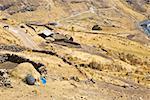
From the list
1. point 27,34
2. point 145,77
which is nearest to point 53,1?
point 27,34

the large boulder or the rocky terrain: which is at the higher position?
the large boulder

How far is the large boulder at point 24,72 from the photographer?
41.4 metres

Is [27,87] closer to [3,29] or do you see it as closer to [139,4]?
[3,29]

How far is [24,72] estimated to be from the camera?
138 feet

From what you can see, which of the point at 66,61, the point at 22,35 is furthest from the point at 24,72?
the point at 22,35

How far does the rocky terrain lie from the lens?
134ft

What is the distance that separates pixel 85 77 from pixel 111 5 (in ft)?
456

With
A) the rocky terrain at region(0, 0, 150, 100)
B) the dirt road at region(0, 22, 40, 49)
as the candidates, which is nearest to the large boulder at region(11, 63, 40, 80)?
the rocky terrain at region(0, 0, 150, 100)

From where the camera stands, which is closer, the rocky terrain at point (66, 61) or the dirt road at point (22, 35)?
the rocky terrain at point (66, 61)

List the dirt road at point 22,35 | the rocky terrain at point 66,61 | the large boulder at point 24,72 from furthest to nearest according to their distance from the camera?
the dirt road at point 22,35 → the large boulder at point 24,72 → the rocky terrain at point 66,61

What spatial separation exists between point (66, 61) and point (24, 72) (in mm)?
14494

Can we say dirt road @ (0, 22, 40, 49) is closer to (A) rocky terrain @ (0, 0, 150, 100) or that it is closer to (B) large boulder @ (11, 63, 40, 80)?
(A) rocky terrain @ (0, 0, 150, 100)

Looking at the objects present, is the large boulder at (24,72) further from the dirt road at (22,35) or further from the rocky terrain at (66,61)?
the dirt road at (22,35)

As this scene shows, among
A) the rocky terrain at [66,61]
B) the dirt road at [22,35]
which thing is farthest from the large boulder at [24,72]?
the dirt road at [22,35]
